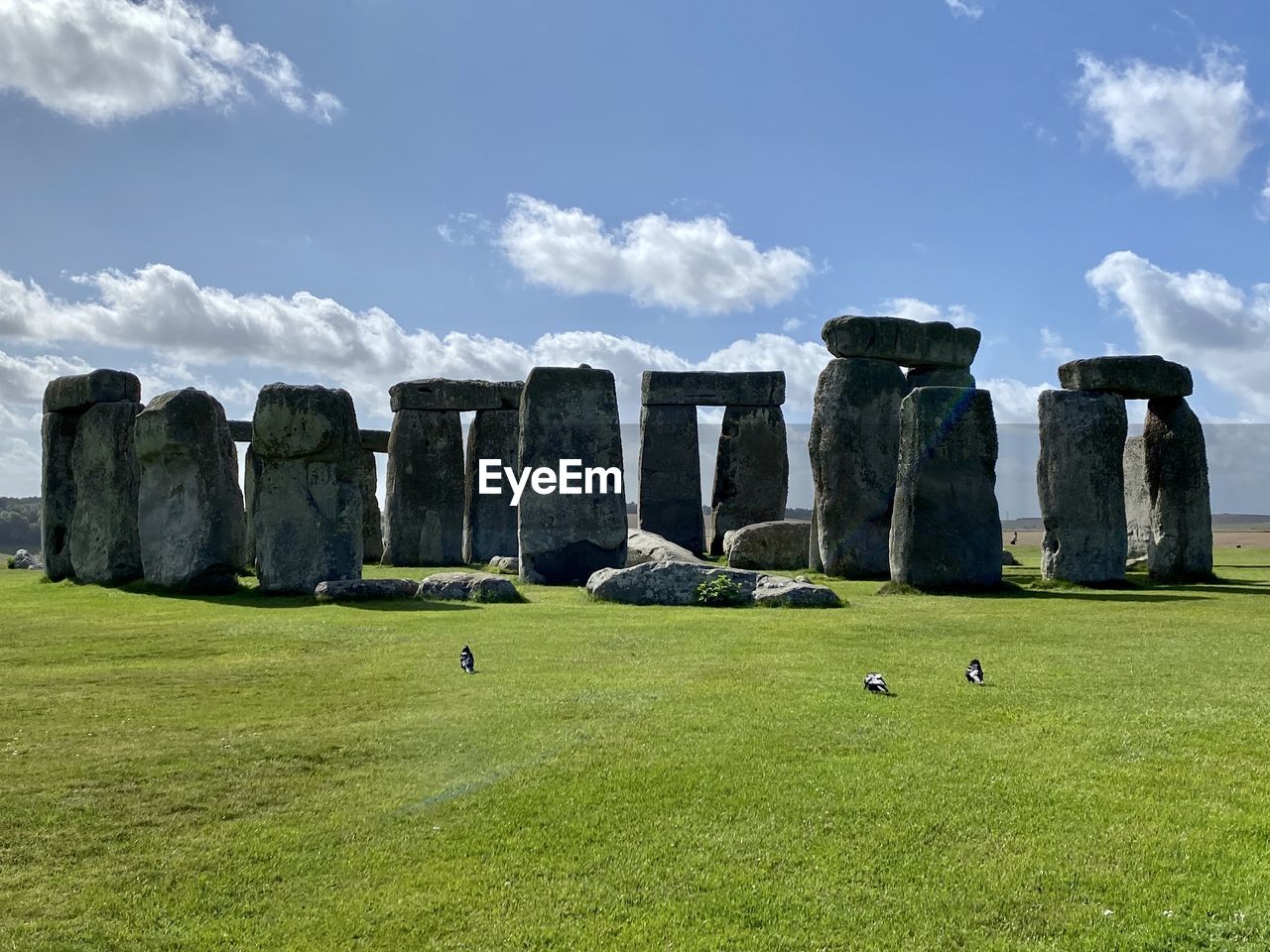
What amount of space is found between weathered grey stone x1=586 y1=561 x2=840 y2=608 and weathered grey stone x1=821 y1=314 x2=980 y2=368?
613cm

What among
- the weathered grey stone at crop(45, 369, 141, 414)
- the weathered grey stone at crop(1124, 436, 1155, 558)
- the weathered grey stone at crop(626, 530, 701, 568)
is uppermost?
the weathered grey stone at crop(45, 369, 141, 414)

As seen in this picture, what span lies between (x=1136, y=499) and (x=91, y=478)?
1670 centimetres

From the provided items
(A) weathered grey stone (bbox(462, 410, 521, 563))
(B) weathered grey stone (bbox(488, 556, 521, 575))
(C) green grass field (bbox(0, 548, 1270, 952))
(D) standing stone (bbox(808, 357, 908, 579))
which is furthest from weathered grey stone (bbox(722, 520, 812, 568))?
(C) green grass field (bbox(0, 548, 1270, 952))

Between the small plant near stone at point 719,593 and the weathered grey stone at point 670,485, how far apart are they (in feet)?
43.3

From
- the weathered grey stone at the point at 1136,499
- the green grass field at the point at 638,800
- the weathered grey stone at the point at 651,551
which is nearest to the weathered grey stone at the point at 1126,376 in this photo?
the weathered grey stone at the point at 1136,499

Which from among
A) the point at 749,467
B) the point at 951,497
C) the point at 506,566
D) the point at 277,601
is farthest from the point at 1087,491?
the point at 749,467

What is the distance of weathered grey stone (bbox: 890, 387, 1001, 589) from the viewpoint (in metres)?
14.7

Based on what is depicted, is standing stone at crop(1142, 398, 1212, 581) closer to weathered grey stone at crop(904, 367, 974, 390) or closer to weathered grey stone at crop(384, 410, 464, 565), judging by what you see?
weathered grey stone at crop(904, 367, 974, 390)

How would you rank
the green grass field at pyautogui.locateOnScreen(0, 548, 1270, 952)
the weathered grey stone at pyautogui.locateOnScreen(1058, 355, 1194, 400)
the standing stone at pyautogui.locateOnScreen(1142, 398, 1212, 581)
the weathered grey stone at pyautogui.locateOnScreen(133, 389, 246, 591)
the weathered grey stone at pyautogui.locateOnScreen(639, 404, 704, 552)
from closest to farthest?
the green grass field at pyautogui.locateOnScreen(0, 548, 1270, 952)
the weathered grey stone at pyautogui.locateOnScreen(133, 389, 246, 591)
the weathered grey stone at pyautogui.locateOnScreen(1058, 355, 1194, 400)
the standing stone at pyautogui.locateOnScreen(1142, 398, 1212, 581)
the weathered grey stone at pyautogui.locateOnScreen(639, 404, 704, 552)

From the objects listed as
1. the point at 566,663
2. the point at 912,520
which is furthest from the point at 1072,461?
the point at 566,663

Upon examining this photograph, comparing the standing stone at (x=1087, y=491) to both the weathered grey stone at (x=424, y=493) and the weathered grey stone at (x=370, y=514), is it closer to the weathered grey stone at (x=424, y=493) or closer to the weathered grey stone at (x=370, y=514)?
the weathered grey stone at (x=424, y=493)

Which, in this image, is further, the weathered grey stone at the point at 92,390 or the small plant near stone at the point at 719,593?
the weathered grey stone at the point at 92,390

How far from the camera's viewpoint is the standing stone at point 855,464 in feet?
60.0

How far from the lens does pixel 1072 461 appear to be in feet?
53.0
